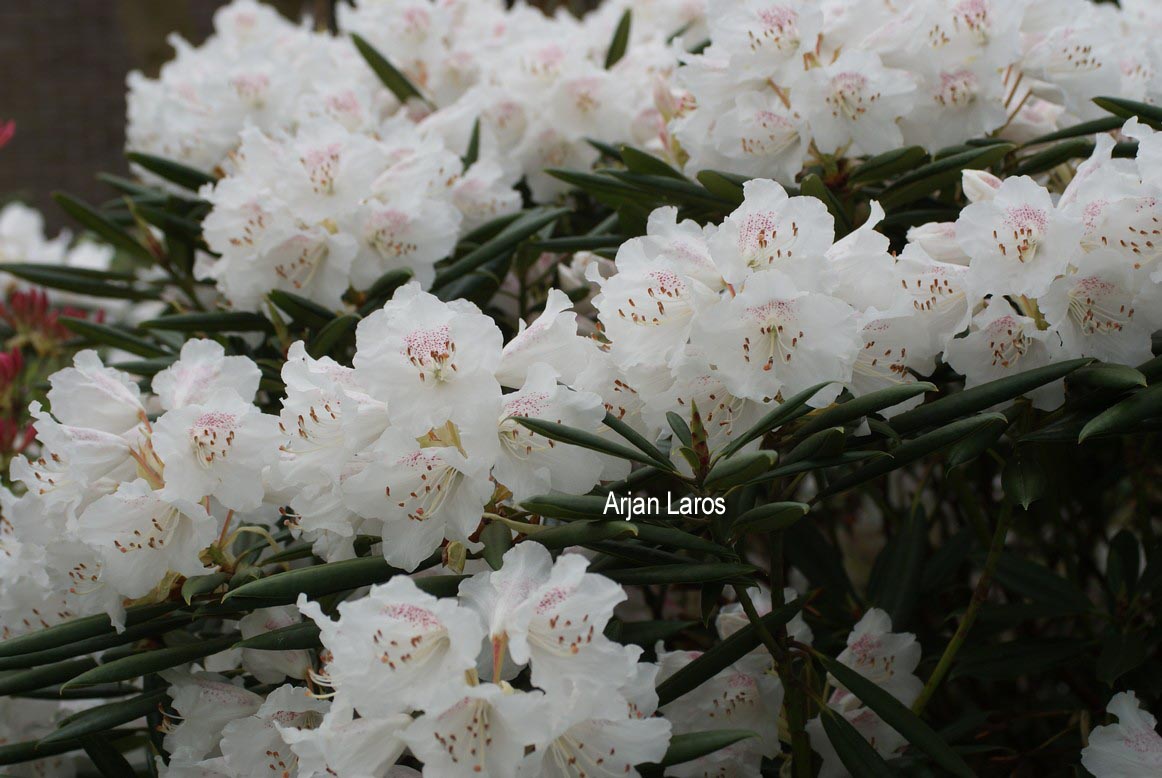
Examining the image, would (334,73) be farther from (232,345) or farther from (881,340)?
(881,340)

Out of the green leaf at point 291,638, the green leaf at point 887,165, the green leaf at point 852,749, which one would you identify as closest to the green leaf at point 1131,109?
the green leaf at point 887,165

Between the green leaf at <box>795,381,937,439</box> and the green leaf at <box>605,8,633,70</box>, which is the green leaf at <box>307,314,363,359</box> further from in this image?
the green leaf at <box>605,8,633,70</box>

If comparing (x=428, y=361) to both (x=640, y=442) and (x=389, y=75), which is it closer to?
(x=640, y=442)

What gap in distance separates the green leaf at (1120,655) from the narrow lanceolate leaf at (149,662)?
0.80 metres

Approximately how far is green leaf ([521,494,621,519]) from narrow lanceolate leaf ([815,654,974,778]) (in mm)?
292

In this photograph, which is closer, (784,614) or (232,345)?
(784,614)

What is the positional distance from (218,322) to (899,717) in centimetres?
81

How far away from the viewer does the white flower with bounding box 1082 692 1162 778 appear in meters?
0.91

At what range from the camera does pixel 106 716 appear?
97 cm

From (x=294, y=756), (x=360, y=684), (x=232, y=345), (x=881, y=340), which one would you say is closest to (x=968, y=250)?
(x=881, y=340)

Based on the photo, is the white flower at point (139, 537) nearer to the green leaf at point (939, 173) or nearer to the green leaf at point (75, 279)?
the green leaf at point (75, 279)

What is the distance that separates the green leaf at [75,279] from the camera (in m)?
1.40

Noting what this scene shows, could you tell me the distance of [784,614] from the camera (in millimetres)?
914

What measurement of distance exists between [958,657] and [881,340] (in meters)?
0.43
